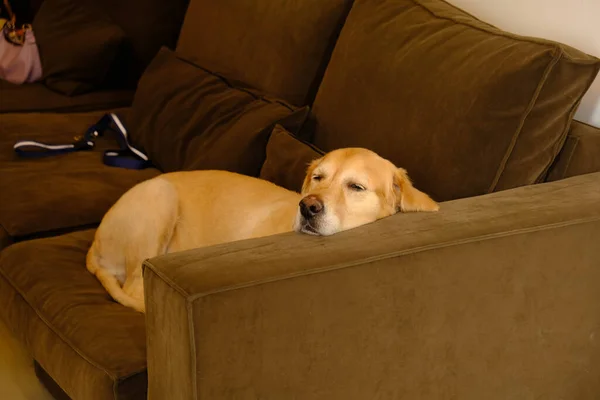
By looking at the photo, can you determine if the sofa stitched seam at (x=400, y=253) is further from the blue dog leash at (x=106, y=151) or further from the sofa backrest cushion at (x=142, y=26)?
the sofa backrest cushion at (x=142, y=26)

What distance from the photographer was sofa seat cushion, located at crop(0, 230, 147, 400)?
1.70 meters

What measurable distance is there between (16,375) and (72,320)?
724 mm

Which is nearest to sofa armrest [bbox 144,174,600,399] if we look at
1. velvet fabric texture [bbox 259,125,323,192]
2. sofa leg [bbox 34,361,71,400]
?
velvet fabric texture [bbox 259,125,323,192]

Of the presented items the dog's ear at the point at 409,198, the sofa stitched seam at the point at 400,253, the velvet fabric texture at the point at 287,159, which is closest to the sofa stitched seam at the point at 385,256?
the sofa stitched seam at the point at 400,253

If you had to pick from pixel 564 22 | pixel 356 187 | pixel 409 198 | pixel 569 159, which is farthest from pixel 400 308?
pixel 564 22

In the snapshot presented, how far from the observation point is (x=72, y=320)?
189cm

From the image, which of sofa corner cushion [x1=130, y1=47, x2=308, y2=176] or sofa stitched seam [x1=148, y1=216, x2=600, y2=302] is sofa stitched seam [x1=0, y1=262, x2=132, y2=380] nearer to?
sofa stitched seam [x1=148, y1=216, x2=600, y2=302]

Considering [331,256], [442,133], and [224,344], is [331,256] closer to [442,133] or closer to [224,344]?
[224,344]

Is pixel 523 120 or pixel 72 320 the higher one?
pixel 523 120

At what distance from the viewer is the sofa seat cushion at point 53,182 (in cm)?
242

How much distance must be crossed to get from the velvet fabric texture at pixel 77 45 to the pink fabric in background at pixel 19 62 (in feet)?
0.14

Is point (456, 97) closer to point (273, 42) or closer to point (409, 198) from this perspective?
point (409, 198)

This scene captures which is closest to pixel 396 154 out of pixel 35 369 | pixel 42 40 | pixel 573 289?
pixel 573 289

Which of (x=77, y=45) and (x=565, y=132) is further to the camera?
(x=77, y=45)
